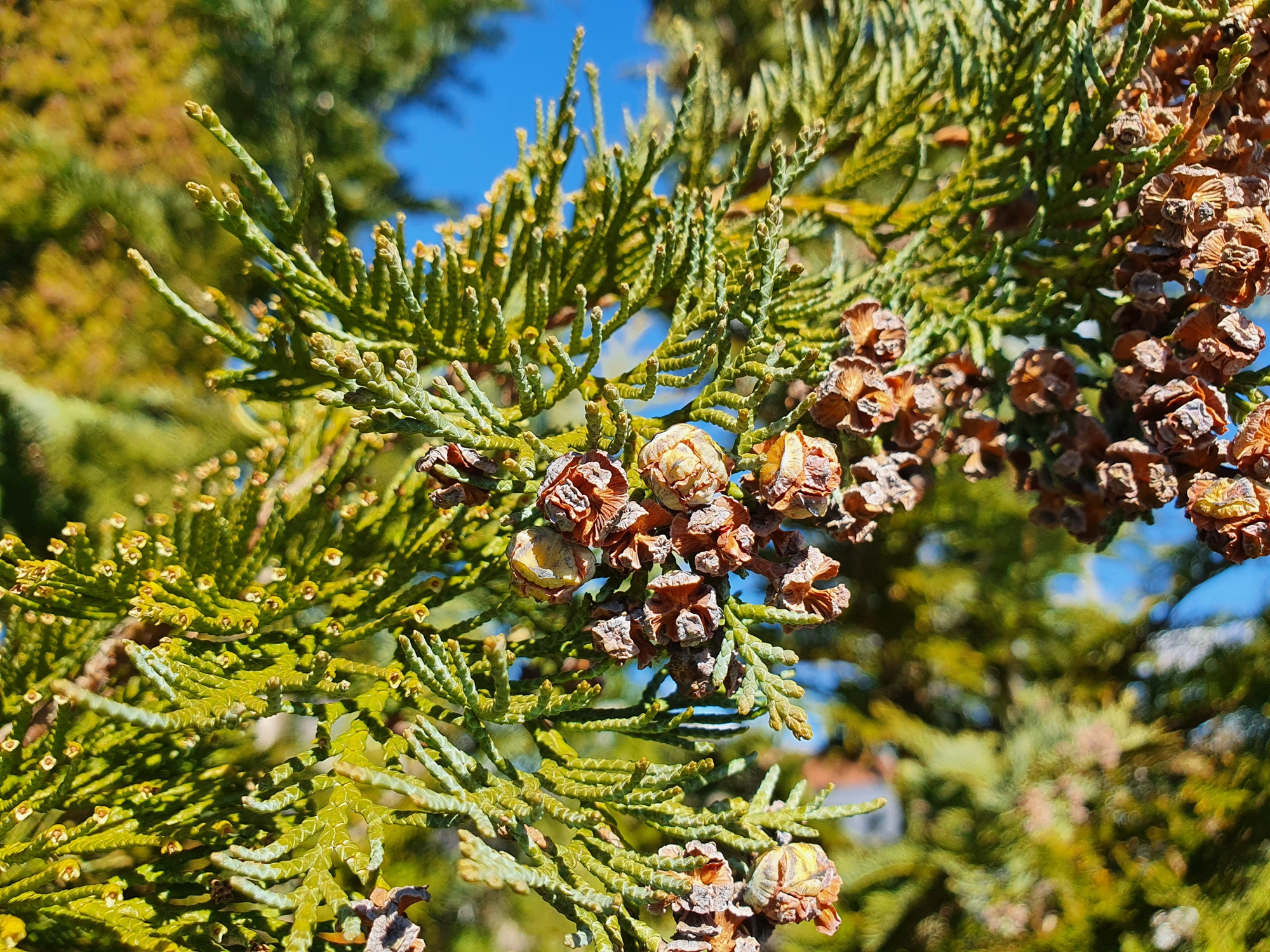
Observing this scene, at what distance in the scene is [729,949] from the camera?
2.24ft

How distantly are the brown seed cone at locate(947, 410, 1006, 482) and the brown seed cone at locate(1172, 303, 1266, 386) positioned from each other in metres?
0.18

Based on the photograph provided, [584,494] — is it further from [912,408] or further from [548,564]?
[912,408]

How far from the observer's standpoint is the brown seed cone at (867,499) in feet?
2.44

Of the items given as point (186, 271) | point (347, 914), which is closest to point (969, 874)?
point (347, 914)

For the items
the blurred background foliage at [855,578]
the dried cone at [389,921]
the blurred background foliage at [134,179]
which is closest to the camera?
the dried cone at [389,921]

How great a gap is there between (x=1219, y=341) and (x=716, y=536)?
466 millimetres

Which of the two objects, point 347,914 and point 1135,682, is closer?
point 347,914

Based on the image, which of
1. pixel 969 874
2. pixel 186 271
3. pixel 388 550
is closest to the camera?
pixel 388 550

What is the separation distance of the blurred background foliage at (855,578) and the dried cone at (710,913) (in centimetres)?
67

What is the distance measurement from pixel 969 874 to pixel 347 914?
1.36 metres

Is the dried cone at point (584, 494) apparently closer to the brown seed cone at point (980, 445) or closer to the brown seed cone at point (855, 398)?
the brown seed cone at point (855, 398)

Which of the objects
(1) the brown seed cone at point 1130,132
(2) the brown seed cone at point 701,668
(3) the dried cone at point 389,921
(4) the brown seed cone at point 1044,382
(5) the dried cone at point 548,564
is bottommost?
(3) the dried cone at point 389,921

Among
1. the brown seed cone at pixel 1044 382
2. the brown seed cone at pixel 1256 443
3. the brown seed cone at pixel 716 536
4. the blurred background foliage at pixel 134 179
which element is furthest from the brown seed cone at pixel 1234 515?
the blurred background foliage at pixel 134 179

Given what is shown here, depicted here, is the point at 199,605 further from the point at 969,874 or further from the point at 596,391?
the point at 969,874
